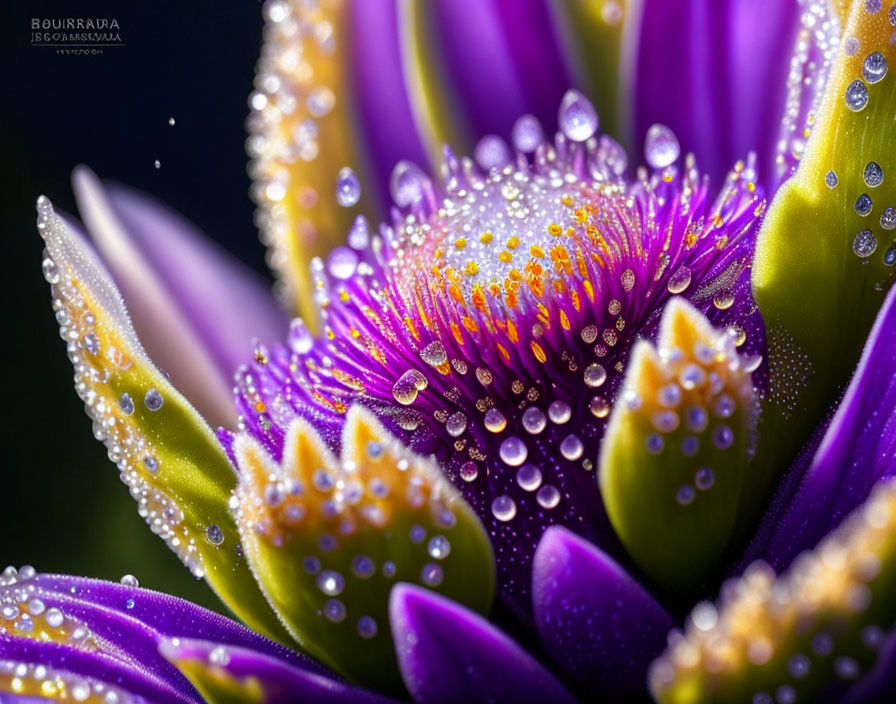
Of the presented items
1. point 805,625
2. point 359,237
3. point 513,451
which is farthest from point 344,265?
point 805,625

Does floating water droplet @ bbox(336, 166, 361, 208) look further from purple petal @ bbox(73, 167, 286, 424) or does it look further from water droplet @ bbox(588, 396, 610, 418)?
water droplet @ bbox(588, 396, 610, 418)

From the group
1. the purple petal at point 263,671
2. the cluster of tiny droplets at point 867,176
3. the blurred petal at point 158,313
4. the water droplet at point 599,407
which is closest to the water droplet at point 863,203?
the cluster of tiny droplets at point 867,176

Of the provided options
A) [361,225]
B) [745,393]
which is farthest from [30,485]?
[745,393]

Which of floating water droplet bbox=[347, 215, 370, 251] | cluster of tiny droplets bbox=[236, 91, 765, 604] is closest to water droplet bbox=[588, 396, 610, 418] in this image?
cluster of tiny droplets bbox=[236, 91, 765, 604]

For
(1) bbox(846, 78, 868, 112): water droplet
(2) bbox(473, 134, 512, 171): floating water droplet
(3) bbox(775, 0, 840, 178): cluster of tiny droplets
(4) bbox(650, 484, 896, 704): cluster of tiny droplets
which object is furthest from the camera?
(2) bbox(473, 134, 512, 171): floating water droplet

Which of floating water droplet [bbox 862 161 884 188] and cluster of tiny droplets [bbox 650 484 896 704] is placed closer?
cluster of tiny droplets [bbox 650 484 896 704]

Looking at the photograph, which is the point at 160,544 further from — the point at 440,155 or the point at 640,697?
the point at 640,697

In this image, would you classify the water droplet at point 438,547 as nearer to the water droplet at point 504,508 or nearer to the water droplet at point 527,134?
the water droplet at point 504,508
